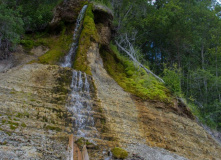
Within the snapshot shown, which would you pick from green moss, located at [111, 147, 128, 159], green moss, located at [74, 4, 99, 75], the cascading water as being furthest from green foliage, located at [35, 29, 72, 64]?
green moss, located at [111, 147, 128, 159]

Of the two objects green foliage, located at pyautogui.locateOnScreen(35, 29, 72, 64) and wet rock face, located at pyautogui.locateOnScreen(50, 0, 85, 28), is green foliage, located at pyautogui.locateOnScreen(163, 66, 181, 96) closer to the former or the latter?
green foliage, located at pyautogui.locateOnScreen(35, 29, 72, 64)

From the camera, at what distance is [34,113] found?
955 cm

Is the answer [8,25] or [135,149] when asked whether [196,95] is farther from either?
[8,25]

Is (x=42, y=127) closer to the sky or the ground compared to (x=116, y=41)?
closer to the ground

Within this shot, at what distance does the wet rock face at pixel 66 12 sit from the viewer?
1942 cm

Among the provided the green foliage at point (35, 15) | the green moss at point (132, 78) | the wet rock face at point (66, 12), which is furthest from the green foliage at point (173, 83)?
the green foliage at point (35, 15)

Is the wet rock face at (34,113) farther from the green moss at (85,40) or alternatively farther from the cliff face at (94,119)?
the green moss at (85,40)

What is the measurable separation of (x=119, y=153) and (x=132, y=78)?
27.0ft

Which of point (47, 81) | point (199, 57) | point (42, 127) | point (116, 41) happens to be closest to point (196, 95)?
point (199, 57)

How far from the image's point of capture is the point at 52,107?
10.2 metres

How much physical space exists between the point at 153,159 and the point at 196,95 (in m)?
14.8

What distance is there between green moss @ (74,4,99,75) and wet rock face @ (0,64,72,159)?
6.53 feet

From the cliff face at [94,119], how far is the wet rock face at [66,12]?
3.73m

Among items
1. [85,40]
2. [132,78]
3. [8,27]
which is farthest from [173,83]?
[8,27]
